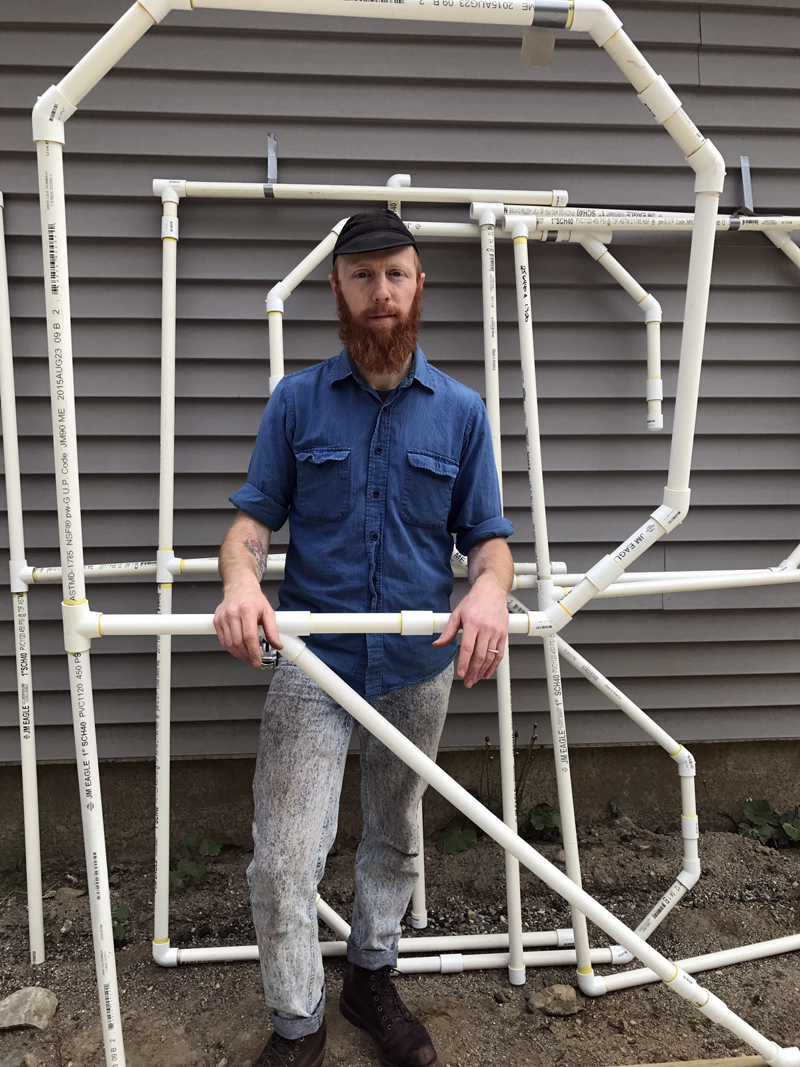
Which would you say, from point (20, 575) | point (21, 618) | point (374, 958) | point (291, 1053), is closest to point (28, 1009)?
point (291, 1053)

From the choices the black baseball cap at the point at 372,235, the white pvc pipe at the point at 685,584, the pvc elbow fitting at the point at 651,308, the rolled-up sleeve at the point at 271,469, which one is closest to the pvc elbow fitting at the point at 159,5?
the black baseball cap at the point at 372,235

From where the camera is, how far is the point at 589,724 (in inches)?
111

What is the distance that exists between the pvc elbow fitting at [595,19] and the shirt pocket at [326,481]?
947mm

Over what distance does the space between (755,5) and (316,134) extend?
5.07ft

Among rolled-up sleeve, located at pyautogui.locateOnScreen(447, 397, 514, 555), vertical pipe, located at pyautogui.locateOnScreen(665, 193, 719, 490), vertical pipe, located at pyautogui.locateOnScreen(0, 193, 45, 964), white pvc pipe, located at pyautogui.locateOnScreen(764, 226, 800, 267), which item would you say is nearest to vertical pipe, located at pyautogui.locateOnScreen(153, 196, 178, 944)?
vertical pipe, located at pyautogui.locateOnScreen(0, 193, 45, 964)

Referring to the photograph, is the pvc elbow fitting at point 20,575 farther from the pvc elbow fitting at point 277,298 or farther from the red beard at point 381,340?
the red beard at point 381,340

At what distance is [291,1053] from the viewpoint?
170 cm

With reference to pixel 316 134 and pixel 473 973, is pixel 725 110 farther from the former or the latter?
pixel 473 973

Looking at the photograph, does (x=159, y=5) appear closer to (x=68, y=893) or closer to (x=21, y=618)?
(x=21, y=618)

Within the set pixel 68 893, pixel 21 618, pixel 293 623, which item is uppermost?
pixel 293 623

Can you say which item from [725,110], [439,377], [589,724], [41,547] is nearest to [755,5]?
[725,110]

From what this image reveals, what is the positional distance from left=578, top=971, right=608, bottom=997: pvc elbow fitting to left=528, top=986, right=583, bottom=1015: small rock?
3cm

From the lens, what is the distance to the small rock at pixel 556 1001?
6.86 ft

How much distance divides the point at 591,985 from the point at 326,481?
1649 millimetres
